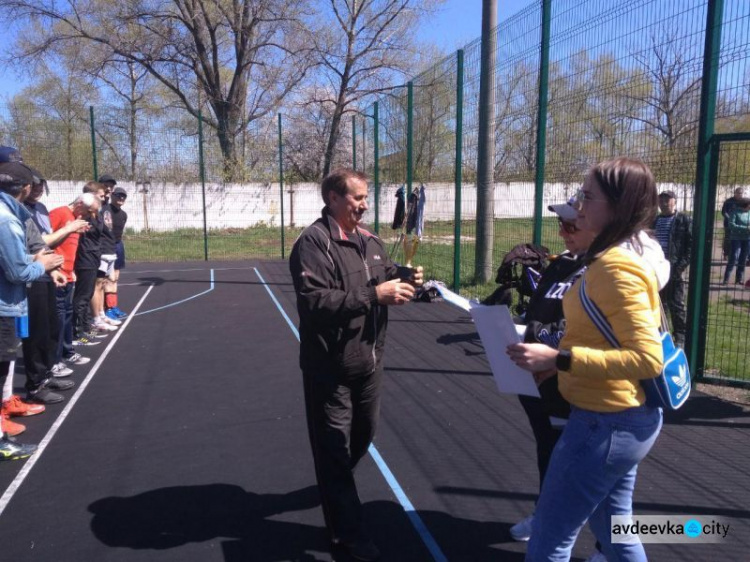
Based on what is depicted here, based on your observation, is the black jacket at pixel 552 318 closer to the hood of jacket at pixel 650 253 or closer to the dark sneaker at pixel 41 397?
the hood of jacket at pixel 650 253

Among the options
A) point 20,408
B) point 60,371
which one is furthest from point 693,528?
point 60,371

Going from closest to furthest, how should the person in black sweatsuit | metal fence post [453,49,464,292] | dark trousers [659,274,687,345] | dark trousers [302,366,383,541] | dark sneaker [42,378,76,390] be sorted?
1. the person in black sweatsuit
2. dark trousers [302,366,383,541]
3. dark sneaker [42,378,76,390]
4. dark trousers [659,274,687,345]
5. metal fence post [453,49,464,292]

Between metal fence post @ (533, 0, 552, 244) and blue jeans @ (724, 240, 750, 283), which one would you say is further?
metal fence post @ (533, 0, 552, 244)

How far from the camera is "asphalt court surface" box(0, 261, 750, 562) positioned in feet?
11.1

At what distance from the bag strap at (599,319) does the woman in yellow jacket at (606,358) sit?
0.02 m

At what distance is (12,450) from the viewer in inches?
173

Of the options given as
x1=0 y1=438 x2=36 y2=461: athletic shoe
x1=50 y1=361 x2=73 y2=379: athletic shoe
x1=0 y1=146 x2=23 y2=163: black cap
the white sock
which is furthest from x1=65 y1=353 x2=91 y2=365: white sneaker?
x1=0 y1=146 x2=23 y2=163: black cap

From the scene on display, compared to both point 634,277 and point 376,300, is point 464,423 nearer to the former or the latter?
point 376,300

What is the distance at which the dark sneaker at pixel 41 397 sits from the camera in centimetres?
558

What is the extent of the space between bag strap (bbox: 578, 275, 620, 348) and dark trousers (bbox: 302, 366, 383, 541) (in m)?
1.42

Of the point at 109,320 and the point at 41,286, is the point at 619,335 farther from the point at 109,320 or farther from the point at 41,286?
the point at 109,320

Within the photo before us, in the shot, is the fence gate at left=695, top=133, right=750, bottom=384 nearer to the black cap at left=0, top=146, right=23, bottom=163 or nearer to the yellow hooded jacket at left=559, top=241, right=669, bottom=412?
the yellow hooded jacket at left=559, top=241, right=669, bottom=412

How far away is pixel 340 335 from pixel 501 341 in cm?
89

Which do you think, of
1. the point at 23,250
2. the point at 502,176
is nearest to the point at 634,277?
the point at 23,250
